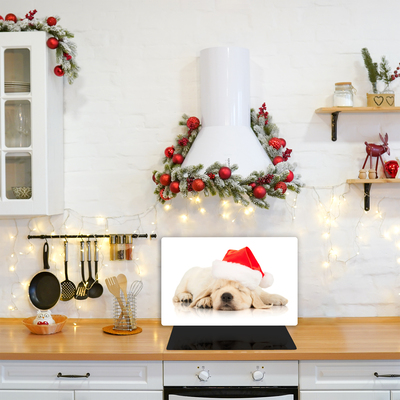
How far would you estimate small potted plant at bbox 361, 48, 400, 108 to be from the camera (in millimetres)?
2229

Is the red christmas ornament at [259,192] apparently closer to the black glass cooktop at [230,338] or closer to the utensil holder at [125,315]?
the black glass cooktop at [230,338]

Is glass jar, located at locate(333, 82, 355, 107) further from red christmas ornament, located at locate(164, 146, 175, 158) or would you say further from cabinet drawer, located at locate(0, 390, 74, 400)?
cabinet drawer, located at locate(0, 390, 74, 400)

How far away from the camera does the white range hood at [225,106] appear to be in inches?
82.5

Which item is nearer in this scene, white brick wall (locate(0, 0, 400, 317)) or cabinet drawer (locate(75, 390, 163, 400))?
cabinet drawer (locate(75, 390, 163, 400))

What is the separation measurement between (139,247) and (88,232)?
28 cm

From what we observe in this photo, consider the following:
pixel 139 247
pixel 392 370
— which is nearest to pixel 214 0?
pixel 139 247

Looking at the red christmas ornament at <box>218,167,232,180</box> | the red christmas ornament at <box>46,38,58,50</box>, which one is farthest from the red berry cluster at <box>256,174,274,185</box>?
the red christmas ornament at <box>46,38,58,50</box>

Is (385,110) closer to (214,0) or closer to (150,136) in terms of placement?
(214,0)

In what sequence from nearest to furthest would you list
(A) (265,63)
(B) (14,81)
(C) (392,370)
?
(C) (392,370), (B) (14,81), (A) (265,63)

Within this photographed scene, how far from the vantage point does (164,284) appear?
2355 mm

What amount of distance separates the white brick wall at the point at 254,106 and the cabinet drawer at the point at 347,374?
18.1 inches

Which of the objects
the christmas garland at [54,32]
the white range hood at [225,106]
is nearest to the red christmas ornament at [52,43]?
the christmas garland at [54,32]

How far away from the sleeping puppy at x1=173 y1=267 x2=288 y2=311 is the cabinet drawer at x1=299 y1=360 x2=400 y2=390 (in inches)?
18.2

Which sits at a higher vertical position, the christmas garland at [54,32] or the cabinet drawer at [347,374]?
the christmas garland at [54,32]
